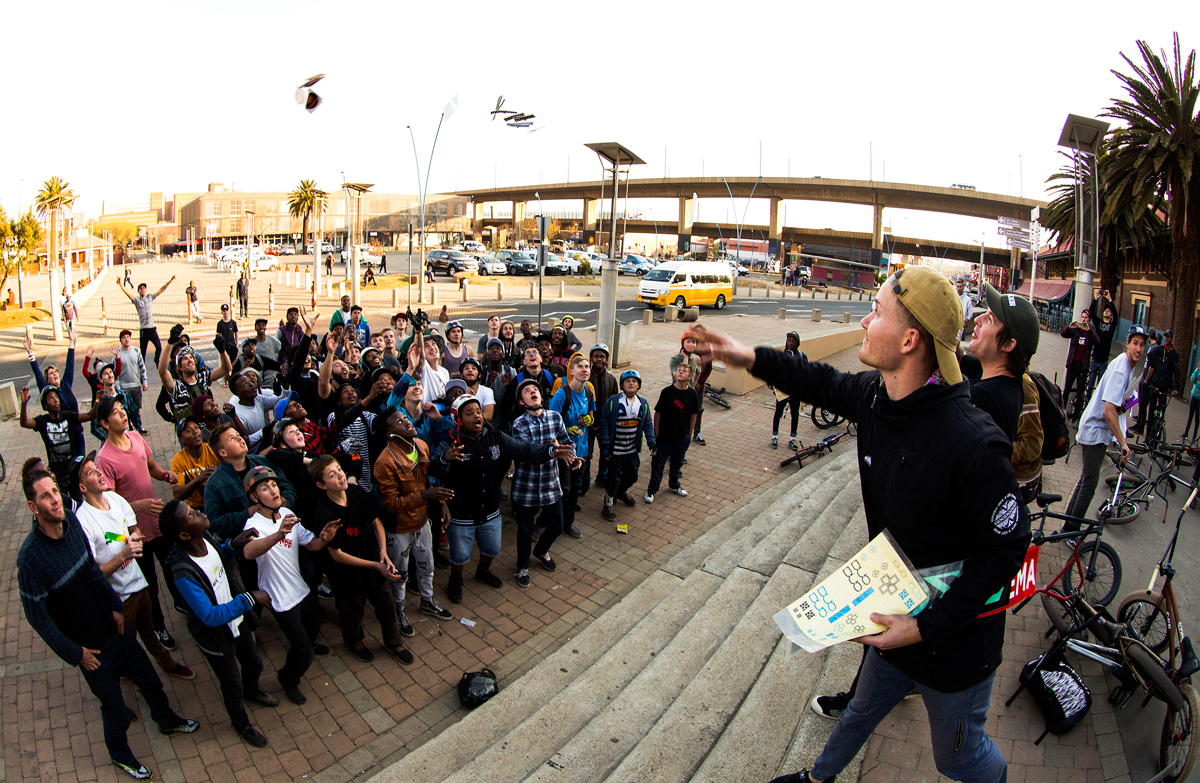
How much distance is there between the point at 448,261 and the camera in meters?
44.6

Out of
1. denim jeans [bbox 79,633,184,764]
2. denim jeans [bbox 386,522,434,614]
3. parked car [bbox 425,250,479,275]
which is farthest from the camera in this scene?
parked car [bbox 425,250,479,275]

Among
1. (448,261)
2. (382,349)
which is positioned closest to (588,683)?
(382,349)

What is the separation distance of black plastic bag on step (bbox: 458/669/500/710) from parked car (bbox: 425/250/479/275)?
4014cm

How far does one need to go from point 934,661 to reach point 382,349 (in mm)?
8728

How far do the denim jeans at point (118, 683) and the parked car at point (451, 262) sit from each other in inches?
1584

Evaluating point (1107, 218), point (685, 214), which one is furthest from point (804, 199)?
point (1107, 218)

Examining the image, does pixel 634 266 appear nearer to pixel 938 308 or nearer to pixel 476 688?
pixel 476 688

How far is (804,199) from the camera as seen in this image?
77.1 m

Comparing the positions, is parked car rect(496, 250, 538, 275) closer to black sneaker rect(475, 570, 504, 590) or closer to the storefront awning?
the storefront awning

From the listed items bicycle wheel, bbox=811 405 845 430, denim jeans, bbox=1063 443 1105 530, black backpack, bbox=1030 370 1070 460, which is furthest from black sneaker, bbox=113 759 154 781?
bicycle wheel, bbox=811 405 845 430

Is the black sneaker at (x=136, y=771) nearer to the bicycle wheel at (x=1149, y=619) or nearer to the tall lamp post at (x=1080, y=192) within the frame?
the bicycle wheel at (x=1149, y=619)

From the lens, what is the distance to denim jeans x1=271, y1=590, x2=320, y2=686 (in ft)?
14.0

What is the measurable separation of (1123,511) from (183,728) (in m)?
7.83

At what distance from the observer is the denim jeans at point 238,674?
12.9 feet
